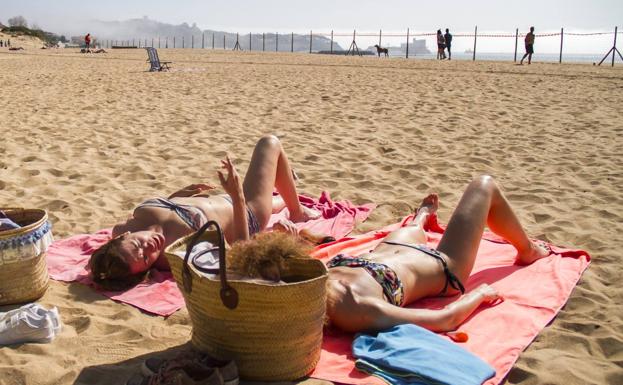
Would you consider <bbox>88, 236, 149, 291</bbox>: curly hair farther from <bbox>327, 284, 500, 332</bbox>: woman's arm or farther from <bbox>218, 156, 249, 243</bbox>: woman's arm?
<bbox>327, 284, 500, 332</bbox>: woman's arm

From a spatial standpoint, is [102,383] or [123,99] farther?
[123,99]

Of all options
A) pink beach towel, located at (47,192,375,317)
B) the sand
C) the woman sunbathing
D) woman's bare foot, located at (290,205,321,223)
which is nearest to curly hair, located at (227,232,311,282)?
the woman sunbathing

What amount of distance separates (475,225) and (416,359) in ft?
3.65

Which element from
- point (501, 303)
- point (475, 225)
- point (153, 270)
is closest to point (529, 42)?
point (475, 225)

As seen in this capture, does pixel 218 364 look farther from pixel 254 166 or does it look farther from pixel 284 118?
pixel 284 118

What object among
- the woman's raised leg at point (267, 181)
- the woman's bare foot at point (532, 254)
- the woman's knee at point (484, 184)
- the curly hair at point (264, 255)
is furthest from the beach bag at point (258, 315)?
the woman's bare foot at point (532, 254)

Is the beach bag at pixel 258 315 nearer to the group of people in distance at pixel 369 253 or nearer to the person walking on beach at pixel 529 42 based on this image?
the group of people in distance at pixel 369 253

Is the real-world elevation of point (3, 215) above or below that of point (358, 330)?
above

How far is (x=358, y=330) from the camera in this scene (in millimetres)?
2758

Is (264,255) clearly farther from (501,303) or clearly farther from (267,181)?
(267,181)

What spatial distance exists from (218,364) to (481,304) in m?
1.50

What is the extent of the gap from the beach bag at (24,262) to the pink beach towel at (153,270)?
0.36 meters

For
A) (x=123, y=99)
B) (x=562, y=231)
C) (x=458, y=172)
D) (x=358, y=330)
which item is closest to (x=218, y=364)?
(x=358, y=330)

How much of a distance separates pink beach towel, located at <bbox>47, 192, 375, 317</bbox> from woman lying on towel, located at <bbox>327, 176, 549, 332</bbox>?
86 cm
